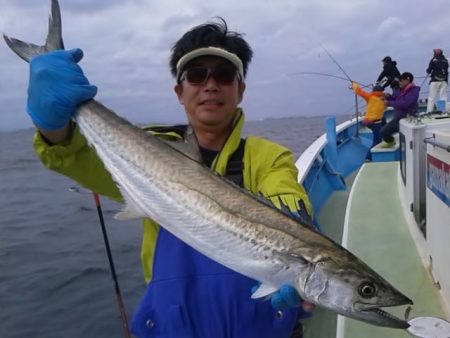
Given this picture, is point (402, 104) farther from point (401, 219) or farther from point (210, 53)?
point (210, 53)

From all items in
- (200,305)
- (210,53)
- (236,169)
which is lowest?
(200,305)

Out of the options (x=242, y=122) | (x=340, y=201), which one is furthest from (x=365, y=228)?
(x=242, y=122)

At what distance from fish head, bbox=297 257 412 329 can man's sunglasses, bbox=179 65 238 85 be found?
113 centimetres

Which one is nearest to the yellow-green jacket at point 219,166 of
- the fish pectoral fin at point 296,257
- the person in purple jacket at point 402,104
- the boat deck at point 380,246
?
the fish pectoral fin at point 296,257

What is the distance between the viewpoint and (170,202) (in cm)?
213

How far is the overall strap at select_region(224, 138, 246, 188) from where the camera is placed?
244 cm

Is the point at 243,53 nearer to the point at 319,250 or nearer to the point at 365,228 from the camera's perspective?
the point at 319,250

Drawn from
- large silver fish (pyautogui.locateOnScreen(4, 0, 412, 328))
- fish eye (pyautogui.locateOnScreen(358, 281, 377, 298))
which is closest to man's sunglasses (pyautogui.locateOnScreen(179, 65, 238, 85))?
large silver fish (pyautogui.locateOnScreen(4, 0, 412, 328))

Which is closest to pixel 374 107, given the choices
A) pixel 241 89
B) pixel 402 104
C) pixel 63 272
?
pixel 402 104

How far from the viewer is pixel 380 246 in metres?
4.41

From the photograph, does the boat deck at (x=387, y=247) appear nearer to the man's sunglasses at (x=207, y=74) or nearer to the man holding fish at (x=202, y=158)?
the man holding fish at (x=202, y=158)

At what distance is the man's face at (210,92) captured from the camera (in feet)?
8.05

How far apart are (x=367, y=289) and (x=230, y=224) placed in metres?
0.59

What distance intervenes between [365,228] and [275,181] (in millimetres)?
2895
